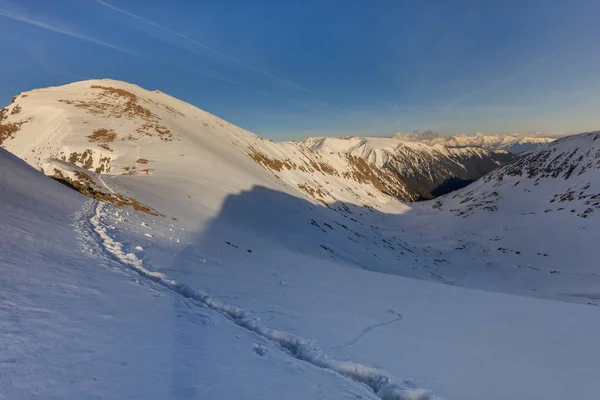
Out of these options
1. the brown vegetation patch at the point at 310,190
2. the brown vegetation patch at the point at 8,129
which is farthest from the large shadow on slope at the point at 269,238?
the brown vegetation patch at the point at 8,129

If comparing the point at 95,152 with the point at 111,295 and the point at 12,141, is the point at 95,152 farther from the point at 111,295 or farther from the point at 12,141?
the point at 111,295

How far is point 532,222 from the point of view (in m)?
82.2

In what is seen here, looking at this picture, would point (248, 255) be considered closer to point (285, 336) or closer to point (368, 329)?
point (368, 329)

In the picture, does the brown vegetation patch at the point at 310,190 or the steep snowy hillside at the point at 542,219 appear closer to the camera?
the steep snowy hillside at the point at 542,219

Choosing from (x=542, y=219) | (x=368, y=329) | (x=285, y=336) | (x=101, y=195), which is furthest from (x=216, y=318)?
(x=542, y=219)

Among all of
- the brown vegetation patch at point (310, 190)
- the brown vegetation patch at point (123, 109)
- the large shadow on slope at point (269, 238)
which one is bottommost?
the large shadow on slope at point (269, 238)

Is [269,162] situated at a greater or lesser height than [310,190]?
greater

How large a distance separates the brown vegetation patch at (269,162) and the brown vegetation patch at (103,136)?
36.6m

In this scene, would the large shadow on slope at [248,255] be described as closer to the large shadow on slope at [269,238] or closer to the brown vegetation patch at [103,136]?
the large shadow on slope at [269,238]

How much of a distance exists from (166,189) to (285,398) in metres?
28.6

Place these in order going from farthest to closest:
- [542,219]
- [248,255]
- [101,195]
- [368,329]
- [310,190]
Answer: [310,190] < [542,219] < [101,195] < [248,255] < [368,329]

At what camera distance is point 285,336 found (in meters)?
8.21

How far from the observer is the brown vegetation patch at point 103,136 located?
45562 mm

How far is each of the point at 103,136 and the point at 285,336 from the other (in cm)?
5066
